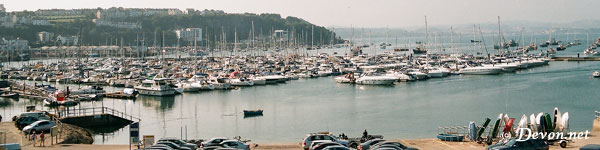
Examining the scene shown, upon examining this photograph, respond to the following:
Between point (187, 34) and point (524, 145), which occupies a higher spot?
point (187, 34)

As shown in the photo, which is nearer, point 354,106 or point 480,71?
point 354,106

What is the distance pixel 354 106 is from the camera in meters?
39.3

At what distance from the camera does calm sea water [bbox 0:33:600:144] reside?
2968cm

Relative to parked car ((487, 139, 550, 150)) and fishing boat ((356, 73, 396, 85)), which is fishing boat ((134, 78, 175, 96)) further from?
parked car ((487, 139, 550, 150))

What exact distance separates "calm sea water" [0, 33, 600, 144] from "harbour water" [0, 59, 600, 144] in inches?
1.8

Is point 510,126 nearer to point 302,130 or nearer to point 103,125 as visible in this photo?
point 302,130

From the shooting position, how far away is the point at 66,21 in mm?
160000

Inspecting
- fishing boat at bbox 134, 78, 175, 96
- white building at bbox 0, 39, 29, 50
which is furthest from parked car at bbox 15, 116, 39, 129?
white building at bbox 0, 39, 29, 50

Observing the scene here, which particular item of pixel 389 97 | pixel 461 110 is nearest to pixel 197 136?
pixel 461 110

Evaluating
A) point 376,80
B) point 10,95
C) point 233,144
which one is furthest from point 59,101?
point 376,80

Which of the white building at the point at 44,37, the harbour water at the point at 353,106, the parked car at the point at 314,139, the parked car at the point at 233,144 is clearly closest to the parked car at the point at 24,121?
the harbour water at the point at 353,106

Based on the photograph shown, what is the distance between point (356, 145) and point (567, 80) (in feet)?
125

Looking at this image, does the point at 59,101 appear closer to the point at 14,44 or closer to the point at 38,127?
the point at 38,127

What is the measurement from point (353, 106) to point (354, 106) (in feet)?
0.22
